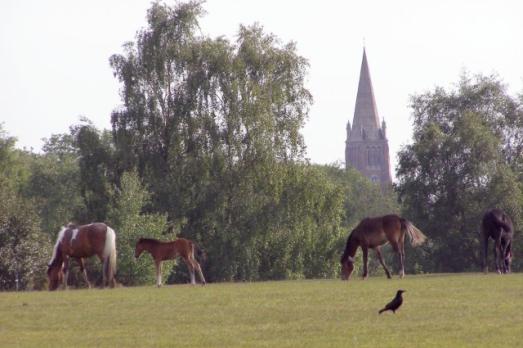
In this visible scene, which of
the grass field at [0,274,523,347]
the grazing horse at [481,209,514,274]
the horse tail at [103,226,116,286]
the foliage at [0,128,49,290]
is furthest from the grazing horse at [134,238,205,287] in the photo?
the foliage at [0,128,49,290]

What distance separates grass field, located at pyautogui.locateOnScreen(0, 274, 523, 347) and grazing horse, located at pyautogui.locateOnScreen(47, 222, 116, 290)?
6309mm

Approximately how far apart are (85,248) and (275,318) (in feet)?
53.2

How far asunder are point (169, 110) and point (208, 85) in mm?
2745

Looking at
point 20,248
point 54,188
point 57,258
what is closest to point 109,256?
point 57,258

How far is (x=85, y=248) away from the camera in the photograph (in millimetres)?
37625

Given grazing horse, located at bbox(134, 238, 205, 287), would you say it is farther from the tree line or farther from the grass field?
the tree line

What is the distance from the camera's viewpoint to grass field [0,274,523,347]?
18.7 meters

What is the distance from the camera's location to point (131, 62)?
66750 millimetres

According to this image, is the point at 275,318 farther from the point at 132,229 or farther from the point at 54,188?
the point at 54,188

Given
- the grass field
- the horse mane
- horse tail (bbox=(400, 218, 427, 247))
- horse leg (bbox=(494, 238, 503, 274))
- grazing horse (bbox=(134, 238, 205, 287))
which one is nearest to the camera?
the grass field

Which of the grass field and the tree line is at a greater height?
the tree line

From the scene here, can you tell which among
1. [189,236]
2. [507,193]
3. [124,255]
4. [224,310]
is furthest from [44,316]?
[507,193]

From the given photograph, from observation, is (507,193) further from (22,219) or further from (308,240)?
(22,219)

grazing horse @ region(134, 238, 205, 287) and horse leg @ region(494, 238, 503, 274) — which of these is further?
horse leg @ region(494, 238, 503, 274)
